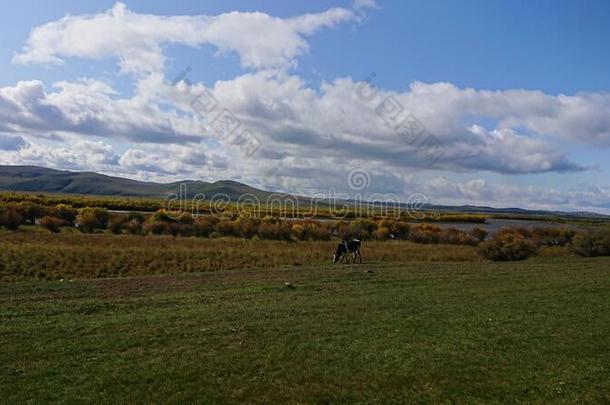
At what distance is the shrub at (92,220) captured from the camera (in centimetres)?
4731

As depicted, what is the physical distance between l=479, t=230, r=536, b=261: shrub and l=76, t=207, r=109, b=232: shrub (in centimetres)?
3362

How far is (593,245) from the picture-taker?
3691cm

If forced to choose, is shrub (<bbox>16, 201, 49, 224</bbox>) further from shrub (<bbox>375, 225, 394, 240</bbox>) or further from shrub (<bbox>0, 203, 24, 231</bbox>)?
shrub (<bbox>375, 225, 394, 240</bbox>)

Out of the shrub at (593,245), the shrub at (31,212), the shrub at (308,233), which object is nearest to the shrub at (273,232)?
the shrub at (308,233)

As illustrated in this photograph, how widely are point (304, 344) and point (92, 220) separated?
41.9 meters

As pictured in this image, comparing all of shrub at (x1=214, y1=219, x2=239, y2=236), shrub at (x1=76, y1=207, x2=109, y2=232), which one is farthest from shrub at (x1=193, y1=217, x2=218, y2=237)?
shrub at (x1=76, y1=207, x2=109, y2=232)

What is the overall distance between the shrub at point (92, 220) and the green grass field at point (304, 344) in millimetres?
29853

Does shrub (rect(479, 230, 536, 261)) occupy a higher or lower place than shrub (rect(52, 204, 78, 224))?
lower

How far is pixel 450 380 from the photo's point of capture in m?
8.81

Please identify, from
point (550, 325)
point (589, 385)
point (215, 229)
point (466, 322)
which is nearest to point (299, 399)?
point (589, 385)

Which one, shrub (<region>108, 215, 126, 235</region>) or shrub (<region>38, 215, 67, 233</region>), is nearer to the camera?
shrub (<region>38, 215, 67, 233</region>)

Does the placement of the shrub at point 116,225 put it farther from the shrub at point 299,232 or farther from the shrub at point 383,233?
the shrub at point 383,233

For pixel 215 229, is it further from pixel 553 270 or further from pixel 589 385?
pixel 589 385

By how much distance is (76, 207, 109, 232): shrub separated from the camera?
4731 cm
